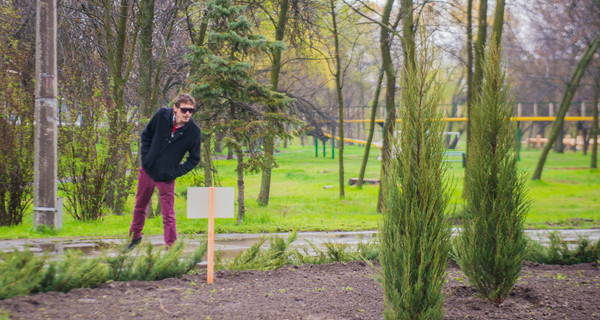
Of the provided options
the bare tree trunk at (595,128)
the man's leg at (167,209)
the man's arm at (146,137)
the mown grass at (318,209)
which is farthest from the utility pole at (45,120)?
the bare tree trunk at (595,128)

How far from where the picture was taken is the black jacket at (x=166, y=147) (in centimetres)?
615

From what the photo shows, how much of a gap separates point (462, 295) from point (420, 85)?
6.82ft

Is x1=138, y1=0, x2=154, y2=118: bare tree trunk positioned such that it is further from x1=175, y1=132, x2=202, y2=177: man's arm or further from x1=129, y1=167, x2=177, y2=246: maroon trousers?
x1=175, y1=132, x2=202, y2=177: man's arm

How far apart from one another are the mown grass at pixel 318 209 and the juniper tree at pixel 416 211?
18cm

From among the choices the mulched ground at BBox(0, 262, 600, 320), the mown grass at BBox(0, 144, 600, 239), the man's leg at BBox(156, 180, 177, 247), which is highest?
the man's leg at BBox(156, 180, 177, 247)

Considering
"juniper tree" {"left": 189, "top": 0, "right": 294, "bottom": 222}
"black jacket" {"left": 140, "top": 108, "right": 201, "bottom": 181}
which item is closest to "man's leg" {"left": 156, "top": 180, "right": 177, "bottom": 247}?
"black jacket" {"left": 140, "top": 108, "right": 201, "bottom": 181}

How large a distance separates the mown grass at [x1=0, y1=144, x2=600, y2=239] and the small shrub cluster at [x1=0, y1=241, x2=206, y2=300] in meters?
1.18

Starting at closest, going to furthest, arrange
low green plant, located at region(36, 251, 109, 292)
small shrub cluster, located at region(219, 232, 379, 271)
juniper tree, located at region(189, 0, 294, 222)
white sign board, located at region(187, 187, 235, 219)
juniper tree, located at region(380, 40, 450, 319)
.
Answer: juniper tree, located at region(380, 40, 450, 319), low green plant, located at region(36, 251, 109, 292), white sign board, located at region(187, 187, 235, 219), small shrub cluster, located at region(219, 232, 379, 271), juniper tree, located at region(189, 0, 294, 222)

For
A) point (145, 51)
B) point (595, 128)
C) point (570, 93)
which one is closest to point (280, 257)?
point (145, 51)

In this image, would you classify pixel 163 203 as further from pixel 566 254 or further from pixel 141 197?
pixel 566 254

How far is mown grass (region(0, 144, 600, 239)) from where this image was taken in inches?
346

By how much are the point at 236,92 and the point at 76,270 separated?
4.73m

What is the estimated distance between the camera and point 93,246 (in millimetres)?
6984

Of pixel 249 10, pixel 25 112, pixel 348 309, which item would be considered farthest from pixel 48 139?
pixel 249 10
